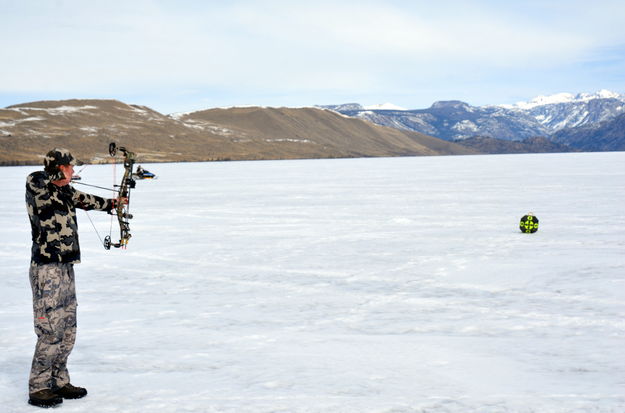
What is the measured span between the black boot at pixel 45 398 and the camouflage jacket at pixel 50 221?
1.30 metres

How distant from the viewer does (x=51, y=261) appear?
633 cm

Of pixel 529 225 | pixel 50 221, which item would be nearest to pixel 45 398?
pixel 50 221

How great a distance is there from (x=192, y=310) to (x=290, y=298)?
5.73 feet

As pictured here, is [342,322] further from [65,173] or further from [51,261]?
[65,173]

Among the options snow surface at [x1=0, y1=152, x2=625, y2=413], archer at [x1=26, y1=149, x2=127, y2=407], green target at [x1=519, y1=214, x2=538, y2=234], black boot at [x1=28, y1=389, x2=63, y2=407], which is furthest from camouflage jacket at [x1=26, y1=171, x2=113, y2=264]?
green target at [x1=519, y1=214, x2=538, y2=234]

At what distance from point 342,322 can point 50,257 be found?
468 cm

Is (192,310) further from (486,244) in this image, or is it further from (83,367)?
(486,244)

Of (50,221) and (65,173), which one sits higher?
(65,173)

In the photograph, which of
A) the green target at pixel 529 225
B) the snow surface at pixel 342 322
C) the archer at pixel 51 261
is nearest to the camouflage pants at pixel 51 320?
the archer at pixel 51 261

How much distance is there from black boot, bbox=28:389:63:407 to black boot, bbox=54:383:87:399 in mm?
127

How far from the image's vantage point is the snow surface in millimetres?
6755

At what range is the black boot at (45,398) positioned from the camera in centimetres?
644

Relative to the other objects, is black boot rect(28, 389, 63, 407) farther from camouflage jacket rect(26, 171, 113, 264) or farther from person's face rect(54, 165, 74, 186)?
person's face rect(54, 165, 74, 186)

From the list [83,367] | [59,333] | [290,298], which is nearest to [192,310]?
[290,298]
